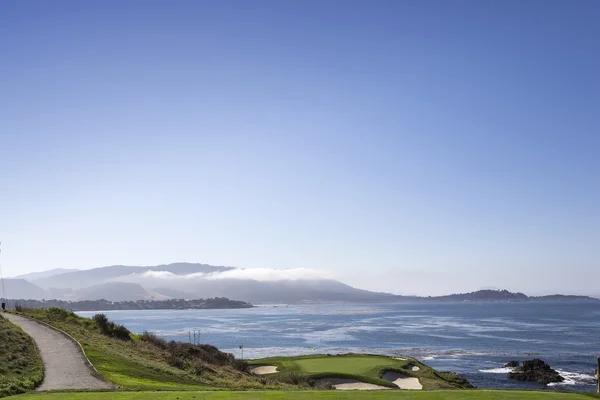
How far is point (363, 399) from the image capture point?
16.7m

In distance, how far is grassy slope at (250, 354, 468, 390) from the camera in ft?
133

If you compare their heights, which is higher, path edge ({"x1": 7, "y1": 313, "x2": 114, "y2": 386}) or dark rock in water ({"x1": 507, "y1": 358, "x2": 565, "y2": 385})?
path edge ({"x1": 7, "y1": 313, "x2": 114, "y2": 386})

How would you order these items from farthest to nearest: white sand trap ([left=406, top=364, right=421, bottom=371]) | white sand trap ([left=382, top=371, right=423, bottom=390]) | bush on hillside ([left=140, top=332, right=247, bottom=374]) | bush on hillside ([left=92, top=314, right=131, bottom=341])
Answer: white sand trap ([left=406, top=364, right=421, bottom=371]) < bush on hillside ([left=92, top=314, right=131, bottom=341]) < white sand trap ([left=382, top=371, right=423, bottom=390]) < bush on hillside ([left=140, top=332, right=247, bottom=374])

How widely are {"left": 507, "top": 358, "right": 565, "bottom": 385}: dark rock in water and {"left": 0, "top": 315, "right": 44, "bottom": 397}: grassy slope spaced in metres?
48.4

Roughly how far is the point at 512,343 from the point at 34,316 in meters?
78.8

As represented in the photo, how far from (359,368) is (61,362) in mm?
26580

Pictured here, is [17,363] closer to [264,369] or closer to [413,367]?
[264,369]

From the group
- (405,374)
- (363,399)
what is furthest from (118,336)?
(363,399)

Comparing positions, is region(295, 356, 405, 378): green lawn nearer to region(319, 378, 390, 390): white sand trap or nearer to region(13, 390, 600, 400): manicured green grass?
region(319, 378, 390, 390): white sand trap

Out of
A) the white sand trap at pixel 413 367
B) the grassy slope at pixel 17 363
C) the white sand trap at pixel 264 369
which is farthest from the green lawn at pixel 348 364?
the grassy slope at pixel 17 363

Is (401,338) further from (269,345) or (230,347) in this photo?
(230,347)

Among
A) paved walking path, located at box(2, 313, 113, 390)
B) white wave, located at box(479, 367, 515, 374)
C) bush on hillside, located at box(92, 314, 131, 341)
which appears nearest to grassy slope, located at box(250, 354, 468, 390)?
white wave, located at box(479, 367, 515, 374)

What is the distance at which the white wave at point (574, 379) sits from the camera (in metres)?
51.4

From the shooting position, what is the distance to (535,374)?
5369cm
